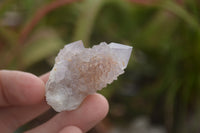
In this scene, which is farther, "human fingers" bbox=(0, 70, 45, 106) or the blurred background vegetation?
the blurred background vegetation

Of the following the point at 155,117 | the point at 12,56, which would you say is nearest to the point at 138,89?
the point at 155,117

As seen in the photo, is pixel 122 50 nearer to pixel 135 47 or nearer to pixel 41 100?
pixel 41 100

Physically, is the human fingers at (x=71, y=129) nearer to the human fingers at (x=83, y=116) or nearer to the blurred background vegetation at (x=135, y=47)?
the human fingers at (x=83, y=116)

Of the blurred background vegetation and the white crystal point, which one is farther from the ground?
the white crystal point

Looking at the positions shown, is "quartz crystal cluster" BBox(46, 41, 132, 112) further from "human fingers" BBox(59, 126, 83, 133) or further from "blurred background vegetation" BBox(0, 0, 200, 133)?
"blurred background vegetation" BBox(0, 0, 200, 133)

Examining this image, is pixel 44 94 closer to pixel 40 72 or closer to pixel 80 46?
pixel 80 46

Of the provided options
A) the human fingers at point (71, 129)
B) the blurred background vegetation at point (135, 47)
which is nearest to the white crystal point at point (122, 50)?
the human fingers at point (71, 129)

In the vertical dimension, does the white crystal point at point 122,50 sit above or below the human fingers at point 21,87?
above

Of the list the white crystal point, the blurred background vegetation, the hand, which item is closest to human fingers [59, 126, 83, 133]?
the hand
